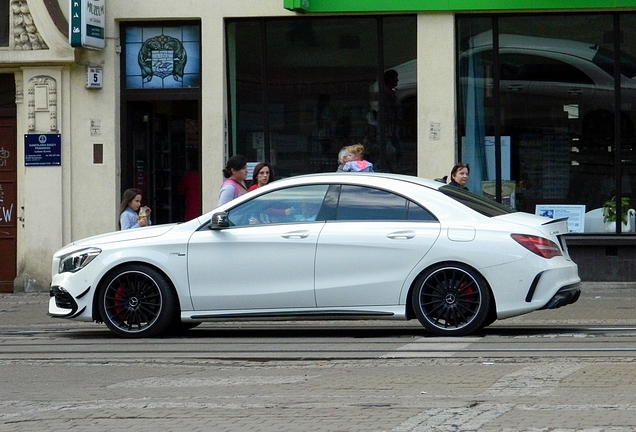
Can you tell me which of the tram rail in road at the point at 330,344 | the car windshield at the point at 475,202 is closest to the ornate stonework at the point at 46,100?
the tram rail in road at the point at 330,344

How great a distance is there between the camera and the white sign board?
17297 millimetres

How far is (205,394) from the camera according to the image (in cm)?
808

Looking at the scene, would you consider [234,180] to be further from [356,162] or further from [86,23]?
[86,23]

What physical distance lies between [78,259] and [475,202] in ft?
12.1

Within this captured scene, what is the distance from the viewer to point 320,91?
17.9 metres

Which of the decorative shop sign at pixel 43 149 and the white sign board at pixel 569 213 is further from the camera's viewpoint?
the decorative shop sign at pixel 43 149

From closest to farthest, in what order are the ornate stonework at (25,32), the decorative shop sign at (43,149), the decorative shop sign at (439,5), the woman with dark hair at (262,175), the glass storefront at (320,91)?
the woman with dark hair at (262,175) < the decorative shop sign at (439,5) < the glass storefront at (320,91) < the ornate stonework at (25,32) < the decorative shop sign at (43,149)

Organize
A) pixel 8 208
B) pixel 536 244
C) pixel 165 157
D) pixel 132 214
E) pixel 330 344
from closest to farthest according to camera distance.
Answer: pixel 330 344 → pixel 536 244 → pixel 132 214 → pixel 8 208 → pixel 165 157

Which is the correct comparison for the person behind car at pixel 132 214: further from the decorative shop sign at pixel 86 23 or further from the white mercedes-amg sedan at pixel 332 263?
the decorative shop sign at pixel 86 23

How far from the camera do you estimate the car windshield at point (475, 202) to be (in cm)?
1138

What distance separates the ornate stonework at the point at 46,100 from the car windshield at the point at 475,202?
795cm

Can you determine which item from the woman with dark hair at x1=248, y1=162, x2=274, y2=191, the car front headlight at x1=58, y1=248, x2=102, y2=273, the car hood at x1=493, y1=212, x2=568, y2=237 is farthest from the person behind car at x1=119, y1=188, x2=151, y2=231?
the car hood at x1=493, y1=212, x2=568, y2=237

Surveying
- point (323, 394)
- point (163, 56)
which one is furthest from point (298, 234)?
point (163, 56)

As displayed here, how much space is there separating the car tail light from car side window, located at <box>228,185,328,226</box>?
1812 mm
